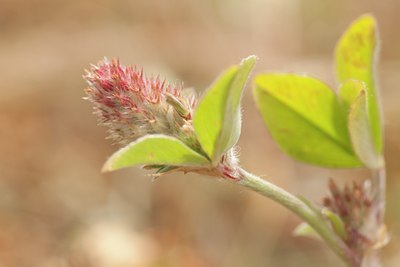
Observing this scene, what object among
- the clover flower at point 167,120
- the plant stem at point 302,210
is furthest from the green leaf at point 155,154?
the plant stem at point 302,210

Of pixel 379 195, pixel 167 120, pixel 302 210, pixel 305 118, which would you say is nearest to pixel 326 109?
pixel 305 118

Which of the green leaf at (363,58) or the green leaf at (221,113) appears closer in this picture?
the green leaf at (221,113)

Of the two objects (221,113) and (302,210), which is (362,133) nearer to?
(302,210)

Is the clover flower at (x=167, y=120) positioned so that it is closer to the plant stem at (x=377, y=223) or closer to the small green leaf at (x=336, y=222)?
the small green leaf at (x=336, y=222)

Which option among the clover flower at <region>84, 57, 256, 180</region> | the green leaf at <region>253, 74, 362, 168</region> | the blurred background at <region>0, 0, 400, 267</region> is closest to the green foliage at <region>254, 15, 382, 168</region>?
the green leaf at <region>253, 74, 362, 168</region>

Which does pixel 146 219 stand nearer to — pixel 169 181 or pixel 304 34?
pixel 169 181
